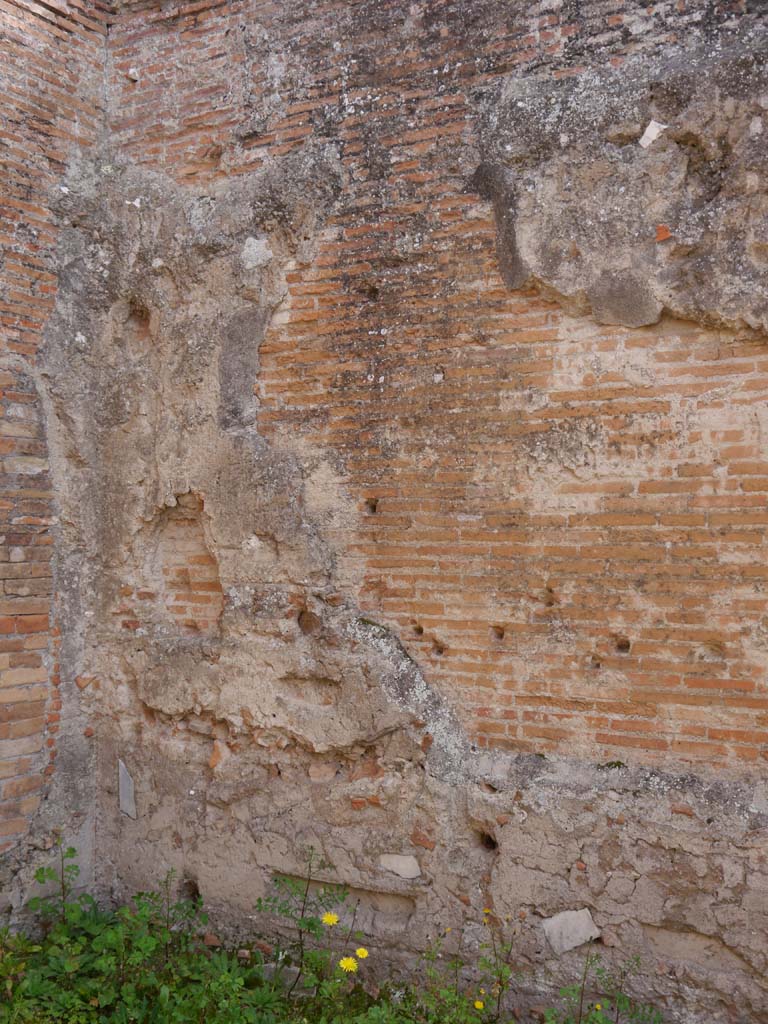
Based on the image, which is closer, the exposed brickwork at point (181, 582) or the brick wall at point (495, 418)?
the brick wall at point (495, 418)

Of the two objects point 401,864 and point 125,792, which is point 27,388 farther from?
point 401,864

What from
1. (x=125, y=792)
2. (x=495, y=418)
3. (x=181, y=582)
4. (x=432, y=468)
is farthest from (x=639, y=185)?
(x=125, y=792)

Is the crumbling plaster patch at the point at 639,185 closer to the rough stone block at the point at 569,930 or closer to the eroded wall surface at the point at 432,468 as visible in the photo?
the eroded wall surface at the point at 432,468

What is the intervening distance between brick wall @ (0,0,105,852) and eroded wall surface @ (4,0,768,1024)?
120 millimetres

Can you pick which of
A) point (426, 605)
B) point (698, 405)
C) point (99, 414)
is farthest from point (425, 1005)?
point (99, 414)

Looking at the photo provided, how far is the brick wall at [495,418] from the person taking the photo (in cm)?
329

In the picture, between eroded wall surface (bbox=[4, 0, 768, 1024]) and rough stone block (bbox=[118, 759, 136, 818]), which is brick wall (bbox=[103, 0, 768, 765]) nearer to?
eroded wall surface (bbox=[4, 0, 768, 1024])

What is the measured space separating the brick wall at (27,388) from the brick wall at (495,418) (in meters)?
0.88

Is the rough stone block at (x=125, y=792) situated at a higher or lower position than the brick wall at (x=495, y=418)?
lower

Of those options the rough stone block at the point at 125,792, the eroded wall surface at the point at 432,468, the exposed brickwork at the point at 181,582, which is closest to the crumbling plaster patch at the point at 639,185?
the eroded wall surface at the point at 432,468

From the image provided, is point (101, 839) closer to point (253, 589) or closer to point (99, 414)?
point (253, 589)

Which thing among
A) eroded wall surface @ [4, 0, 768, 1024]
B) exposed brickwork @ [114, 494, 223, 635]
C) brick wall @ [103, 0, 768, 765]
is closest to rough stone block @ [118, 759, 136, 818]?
eroded wall surface @ [4, 0, 768, 1024]

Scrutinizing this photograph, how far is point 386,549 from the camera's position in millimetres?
3918

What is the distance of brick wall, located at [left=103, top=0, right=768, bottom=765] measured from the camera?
329cm
